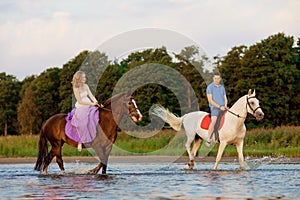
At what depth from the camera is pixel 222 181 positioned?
51.0ft

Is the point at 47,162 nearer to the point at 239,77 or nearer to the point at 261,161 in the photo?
the point at 261,161

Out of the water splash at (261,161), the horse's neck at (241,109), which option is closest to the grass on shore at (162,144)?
the water splash at (261,161)

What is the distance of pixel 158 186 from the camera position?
14.7 metres

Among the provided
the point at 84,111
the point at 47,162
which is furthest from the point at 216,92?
the point at 47,162

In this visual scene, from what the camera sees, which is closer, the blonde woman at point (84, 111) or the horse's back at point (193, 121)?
the blonde woman at point (84, 111)

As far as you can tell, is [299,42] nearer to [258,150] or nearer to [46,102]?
[46,102]

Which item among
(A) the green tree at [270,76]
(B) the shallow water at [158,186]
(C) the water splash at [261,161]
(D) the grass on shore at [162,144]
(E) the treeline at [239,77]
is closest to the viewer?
(B) the shallow water at [158,186]

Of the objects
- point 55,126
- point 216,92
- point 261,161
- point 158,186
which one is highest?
point 216,92

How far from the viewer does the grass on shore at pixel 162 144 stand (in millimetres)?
31281

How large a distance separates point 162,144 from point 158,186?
713 inches

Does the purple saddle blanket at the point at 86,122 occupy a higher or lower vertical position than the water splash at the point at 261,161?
higher

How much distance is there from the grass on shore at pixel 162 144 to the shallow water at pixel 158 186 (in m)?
12.5

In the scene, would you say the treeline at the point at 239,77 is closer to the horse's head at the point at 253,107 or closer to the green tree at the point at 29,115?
the green tree at the point at 29,115

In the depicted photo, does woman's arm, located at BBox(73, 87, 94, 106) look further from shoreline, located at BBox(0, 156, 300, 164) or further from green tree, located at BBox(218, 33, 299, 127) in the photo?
green tree, located at BBox(218, 33, 299, 127)
